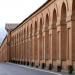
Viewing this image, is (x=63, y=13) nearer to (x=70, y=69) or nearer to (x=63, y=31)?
(x=63, y=31)

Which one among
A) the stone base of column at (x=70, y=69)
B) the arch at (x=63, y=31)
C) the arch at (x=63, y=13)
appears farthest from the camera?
the arch at (x=63, y=31)

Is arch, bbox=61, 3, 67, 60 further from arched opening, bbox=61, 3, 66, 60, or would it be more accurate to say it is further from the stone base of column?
the stone base of column

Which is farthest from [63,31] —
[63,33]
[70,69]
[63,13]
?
[70,69]

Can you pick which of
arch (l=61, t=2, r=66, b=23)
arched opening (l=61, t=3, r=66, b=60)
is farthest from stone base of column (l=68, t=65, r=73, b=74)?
arch (l=61, t=2, r=66, b=23)

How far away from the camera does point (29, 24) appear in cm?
7419

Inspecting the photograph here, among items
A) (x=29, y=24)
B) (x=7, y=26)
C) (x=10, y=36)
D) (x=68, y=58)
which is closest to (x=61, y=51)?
(x=68, y=58)

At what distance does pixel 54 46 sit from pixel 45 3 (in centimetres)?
674

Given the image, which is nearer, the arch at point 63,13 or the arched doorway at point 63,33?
the arch at point 63,13

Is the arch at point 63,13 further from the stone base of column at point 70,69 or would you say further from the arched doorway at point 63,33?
the stone base of column at point 70,69

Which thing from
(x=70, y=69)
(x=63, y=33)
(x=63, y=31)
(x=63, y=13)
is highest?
(x=63, y=13)

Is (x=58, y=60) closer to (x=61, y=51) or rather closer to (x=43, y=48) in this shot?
(x=61, y=51)

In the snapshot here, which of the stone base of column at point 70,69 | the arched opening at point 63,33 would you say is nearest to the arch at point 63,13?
the arched opening at point 63,33

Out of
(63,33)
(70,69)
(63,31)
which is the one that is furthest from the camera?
(63,33)

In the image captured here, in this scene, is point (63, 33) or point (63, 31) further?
point (63, 33)
